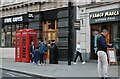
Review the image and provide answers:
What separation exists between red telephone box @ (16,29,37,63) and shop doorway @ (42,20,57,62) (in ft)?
10.9

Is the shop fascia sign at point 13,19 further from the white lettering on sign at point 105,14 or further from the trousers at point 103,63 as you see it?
the trousers at point 103,63

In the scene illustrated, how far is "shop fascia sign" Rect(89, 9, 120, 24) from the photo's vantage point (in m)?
23.8

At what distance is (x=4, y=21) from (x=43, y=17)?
7097mm

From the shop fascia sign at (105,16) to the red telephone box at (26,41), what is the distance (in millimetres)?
4692

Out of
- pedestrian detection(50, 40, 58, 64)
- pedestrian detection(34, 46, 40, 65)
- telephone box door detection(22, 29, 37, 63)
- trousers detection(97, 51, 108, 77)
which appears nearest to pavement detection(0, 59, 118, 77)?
trousers detection(97, 51, 108, 77)

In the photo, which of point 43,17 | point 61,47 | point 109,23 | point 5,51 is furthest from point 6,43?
point 109,23

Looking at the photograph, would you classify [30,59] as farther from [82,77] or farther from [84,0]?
[82,77]

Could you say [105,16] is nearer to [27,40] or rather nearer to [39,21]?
[27,40]

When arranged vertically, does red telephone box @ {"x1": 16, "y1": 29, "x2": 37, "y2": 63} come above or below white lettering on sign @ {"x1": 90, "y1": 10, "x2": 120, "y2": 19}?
below

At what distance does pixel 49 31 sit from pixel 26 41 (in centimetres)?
425

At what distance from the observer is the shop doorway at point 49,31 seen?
31.3 metres

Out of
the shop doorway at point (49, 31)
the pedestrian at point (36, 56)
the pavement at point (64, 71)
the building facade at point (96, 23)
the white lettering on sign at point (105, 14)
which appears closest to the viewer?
the pavement at point (64, 71)

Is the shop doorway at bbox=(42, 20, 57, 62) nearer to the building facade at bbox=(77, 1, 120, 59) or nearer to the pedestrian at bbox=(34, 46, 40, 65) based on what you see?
the building facade at bbox=(77, 1, 120, 59)

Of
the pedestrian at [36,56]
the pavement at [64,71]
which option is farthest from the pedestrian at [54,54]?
the pavement at [64,71]
